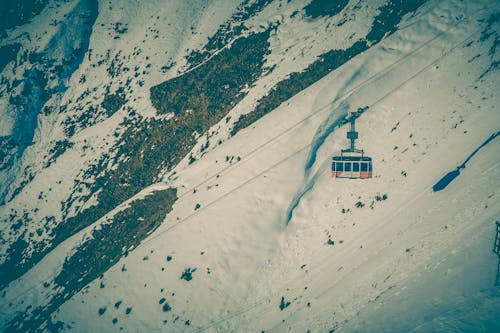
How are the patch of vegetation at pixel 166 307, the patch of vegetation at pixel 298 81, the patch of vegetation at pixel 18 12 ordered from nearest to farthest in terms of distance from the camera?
the patch of vegetation at pixel 166 307 → the patch of vegetation at pixel 298 81 → the patch of vegetation at pixel 18 12

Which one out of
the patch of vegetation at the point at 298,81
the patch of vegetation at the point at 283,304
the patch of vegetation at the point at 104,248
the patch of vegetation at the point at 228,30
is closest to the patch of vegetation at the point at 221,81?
the patch of vegetation at the point at 228,30

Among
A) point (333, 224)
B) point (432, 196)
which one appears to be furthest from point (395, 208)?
point (333, 224)

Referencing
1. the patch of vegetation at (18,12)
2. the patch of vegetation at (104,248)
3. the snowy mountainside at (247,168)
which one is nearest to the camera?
the snowy mountainside at (247,168)

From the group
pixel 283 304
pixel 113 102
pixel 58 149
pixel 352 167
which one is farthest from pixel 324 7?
pixel 58 149

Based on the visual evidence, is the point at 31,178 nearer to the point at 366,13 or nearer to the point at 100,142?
the point at 100,142

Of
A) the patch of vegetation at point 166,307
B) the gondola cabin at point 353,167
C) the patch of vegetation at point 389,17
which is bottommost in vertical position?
the patch of vegetation at point 166,307

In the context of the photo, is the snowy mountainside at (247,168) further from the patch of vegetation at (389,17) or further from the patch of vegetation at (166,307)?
the patch of vegetation at (166,307)

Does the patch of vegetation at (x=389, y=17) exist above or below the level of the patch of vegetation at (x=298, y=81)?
above
